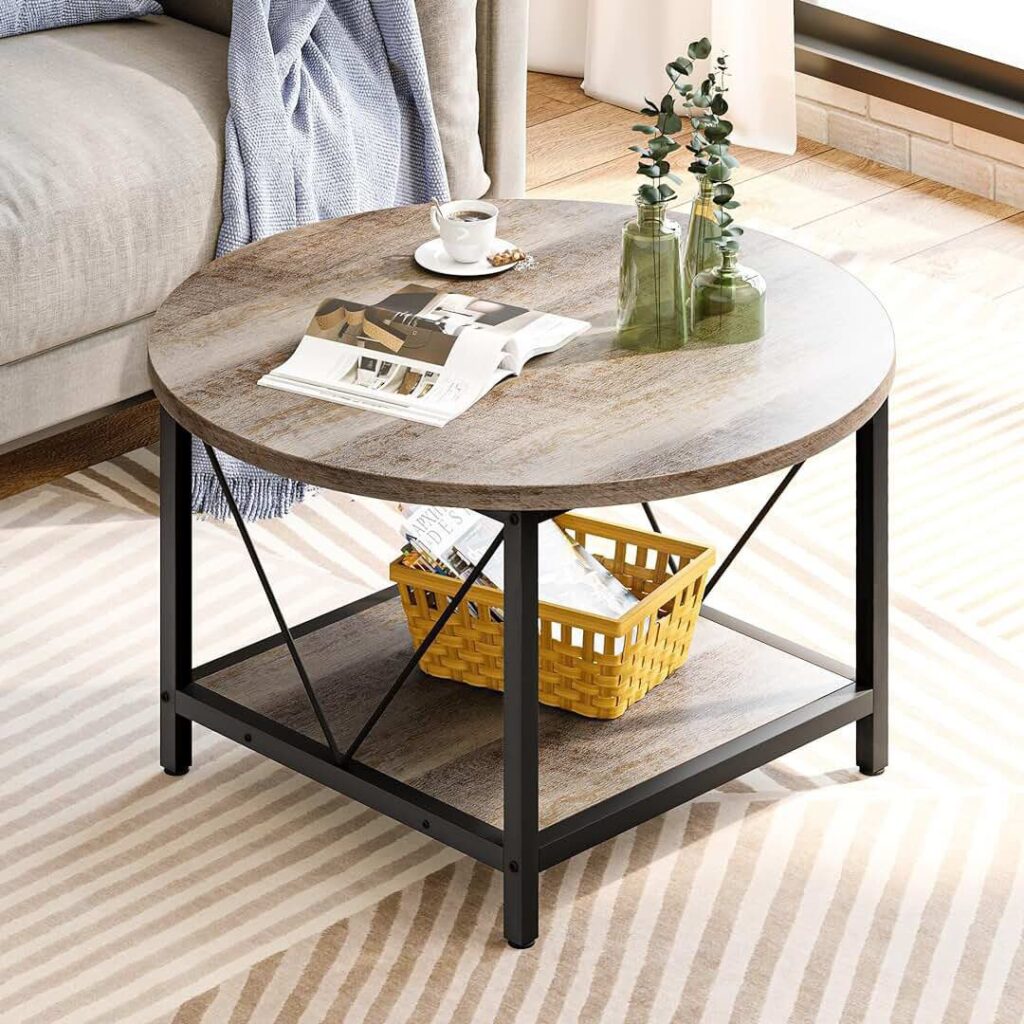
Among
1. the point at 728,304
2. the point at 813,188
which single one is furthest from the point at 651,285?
the point at 813,188

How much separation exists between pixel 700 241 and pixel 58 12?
4.49 ft

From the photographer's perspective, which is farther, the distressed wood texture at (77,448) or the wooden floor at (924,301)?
the distressed wood texture at (77,448)

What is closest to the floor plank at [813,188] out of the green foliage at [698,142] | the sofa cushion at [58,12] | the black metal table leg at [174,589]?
the sofa cushion at [58,12]

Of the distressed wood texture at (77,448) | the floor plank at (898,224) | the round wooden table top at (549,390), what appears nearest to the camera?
the round wooden table top at (549,390)

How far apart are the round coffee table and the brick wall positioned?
5.63 feet

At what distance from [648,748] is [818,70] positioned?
248 centimetres

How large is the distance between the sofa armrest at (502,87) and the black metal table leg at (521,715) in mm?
1357

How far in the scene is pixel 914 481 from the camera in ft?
8.23

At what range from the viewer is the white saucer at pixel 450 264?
1867 millimetres

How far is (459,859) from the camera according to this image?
1.75 meters

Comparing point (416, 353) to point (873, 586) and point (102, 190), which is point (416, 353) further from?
point (102, 190)

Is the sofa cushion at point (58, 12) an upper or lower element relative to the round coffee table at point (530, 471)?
upper

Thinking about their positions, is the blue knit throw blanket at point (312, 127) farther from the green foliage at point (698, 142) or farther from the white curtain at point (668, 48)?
the white curtain at point (668, 48)

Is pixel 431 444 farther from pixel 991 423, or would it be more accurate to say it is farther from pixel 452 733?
pixel 991 423
